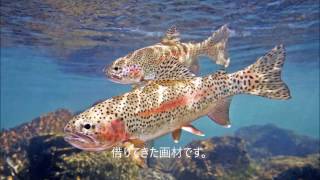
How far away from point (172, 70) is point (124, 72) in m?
1.36

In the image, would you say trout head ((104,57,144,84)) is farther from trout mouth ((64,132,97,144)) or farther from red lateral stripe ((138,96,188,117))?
trout mouth ((64,132,97,144))

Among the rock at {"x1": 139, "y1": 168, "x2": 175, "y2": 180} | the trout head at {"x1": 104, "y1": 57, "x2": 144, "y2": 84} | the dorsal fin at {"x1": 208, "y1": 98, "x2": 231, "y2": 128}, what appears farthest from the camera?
the rock at {"x1": 139, "y1": 168, "x2": 175, "y2": 180}

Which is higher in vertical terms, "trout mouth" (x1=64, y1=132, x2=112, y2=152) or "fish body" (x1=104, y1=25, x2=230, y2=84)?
"fish body" (x1=104, y1=25, x2=230, y2=84)

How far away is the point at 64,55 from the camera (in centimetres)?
3173

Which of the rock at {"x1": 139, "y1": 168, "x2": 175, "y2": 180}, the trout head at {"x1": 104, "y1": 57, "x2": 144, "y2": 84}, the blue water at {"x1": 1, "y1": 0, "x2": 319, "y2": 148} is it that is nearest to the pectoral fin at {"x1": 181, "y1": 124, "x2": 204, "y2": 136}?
the trout head at {"x1": 104, "y1": 57, "x2": 144, "y2": 84}

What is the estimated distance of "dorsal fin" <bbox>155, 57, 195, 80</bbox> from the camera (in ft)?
18.9

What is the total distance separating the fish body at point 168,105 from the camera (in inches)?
193

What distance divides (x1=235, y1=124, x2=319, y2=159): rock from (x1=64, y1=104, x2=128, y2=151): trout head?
85.6 feet

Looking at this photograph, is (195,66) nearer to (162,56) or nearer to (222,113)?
(162,56)

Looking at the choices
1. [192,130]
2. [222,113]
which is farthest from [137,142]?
[222,113]

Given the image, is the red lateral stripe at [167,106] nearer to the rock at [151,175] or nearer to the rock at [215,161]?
the rock at [151,175]

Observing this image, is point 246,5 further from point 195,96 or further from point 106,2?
point 195,96

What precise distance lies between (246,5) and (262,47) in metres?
12.5

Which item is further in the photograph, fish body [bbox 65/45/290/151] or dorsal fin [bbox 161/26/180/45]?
dorsal fin [bbox 161/26/180/45]
